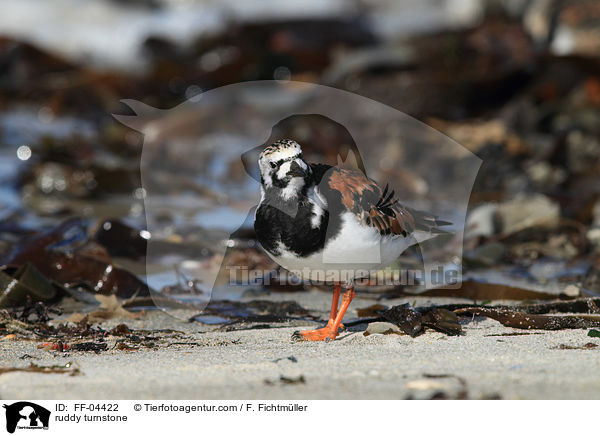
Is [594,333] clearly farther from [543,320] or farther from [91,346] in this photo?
[91,346]

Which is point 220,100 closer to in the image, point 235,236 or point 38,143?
point 38,143

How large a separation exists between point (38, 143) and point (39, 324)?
498 centimetres

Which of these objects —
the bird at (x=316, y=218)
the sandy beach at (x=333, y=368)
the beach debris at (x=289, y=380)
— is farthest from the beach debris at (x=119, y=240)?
the beach debris at (x=289, y=380)

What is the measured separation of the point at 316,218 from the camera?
8.09 feet

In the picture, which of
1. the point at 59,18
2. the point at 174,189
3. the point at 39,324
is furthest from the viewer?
the point at 59,18

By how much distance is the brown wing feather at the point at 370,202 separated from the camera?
101 inches

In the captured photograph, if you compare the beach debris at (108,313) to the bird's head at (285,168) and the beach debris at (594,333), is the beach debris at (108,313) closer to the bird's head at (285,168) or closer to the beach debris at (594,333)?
the bird's head at (285,168)

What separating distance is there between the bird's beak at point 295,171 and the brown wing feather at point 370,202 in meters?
0.18

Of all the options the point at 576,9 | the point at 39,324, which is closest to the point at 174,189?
the point at 39,324

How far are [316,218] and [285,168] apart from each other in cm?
22

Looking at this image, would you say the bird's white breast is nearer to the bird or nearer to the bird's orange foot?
the bird

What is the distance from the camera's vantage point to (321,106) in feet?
25.4
